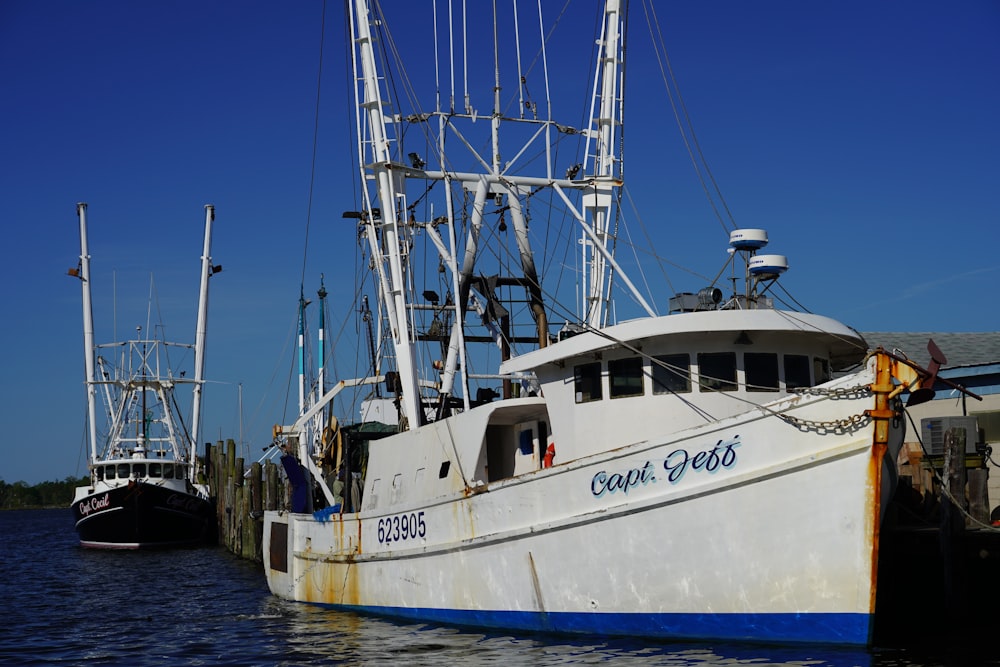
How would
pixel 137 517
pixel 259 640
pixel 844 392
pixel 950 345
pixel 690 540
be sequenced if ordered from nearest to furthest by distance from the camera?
pixel 844 392 → pixel 690 540 → pixel 259 640 → pixel 950 345 → pixel 137 517

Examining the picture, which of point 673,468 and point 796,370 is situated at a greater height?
point 796,370

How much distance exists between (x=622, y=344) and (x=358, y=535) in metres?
7.18

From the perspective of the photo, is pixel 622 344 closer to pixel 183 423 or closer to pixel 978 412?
pixel 978 412

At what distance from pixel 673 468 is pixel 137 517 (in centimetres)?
3453

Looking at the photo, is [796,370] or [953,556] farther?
[953,556]

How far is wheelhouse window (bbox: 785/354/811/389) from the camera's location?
47.5 ft

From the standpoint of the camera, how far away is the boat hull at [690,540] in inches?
477

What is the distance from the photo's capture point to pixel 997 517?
18438mm

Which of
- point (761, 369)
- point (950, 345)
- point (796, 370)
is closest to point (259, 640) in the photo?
point (761, 369)

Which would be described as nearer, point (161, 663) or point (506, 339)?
point (161, 663)

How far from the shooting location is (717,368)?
1430 cm

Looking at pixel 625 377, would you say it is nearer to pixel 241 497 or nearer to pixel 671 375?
pixel 671 375

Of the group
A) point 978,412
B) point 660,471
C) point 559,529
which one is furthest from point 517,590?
point 978,412

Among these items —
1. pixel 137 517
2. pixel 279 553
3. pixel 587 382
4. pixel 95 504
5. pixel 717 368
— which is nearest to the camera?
pixel 717 368
